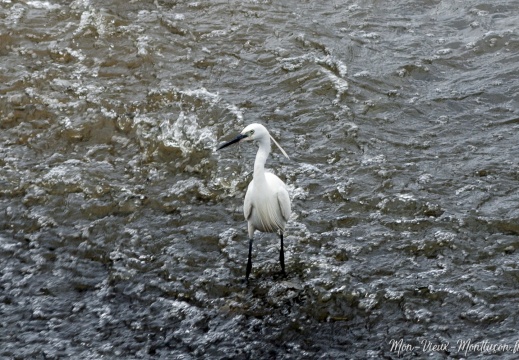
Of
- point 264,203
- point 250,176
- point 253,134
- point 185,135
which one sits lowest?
point 250,176

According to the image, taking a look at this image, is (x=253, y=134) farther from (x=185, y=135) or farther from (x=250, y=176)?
(x=185, y=135)

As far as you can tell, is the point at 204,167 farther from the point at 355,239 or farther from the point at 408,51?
the point at 408,51

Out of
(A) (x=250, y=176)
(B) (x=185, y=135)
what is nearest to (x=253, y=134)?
(A) (x=250, y=176)

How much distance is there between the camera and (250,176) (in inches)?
292

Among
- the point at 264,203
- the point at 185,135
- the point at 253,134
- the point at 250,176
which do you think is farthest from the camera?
the point at 185,135

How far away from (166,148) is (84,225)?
138 cm

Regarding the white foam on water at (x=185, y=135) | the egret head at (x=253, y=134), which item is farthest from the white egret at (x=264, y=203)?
the white foam on water at (x=185, y=135)

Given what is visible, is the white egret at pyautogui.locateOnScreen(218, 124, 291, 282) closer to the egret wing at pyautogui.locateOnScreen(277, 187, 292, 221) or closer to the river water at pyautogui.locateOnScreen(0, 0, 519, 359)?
the egret wing at pyautogui.locateOnScreen(277, 187, 292, 221)

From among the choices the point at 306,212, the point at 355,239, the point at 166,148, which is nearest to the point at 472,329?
the point at 355,239

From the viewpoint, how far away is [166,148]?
779 centimetres

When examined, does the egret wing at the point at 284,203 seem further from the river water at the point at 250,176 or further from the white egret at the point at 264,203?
the river water at the point at 250,176

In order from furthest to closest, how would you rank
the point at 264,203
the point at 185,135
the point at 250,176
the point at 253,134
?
1. the point at 185,135
2. the point at 250,176
3. the point at 264,203
4. the point at 253,134

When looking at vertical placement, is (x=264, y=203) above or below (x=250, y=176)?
above

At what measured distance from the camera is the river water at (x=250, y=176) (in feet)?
18.4
